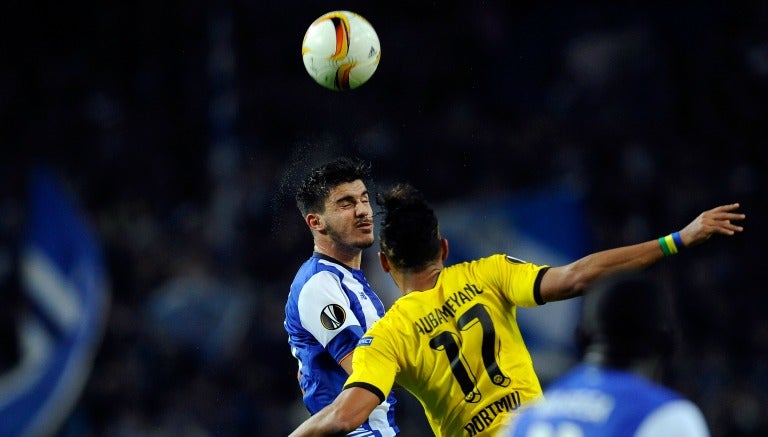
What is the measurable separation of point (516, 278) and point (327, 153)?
6630 millimetres

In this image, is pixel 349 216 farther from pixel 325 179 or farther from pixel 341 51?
pixel 341 51

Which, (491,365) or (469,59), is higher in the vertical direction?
(469,59)

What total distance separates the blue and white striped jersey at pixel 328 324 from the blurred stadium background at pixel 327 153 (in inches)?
236

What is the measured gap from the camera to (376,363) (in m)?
5.52

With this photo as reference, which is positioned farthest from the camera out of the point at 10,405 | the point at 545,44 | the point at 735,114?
the point at 545,44

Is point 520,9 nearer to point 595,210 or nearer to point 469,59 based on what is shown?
point 469,59

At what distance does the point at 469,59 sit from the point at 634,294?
15.1 m

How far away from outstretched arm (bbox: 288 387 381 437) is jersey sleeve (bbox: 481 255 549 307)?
0.86 meters

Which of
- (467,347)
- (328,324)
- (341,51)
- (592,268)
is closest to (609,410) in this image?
(592,268)

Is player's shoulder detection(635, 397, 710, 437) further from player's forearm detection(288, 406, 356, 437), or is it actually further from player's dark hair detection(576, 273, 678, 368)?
player's forearm detection(288, 406, 356, 437)

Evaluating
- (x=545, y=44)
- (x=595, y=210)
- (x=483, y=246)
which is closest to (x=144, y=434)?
(x=483, y=246)

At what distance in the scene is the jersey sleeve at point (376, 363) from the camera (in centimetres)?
545

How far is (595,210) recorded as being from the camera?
48.6ft

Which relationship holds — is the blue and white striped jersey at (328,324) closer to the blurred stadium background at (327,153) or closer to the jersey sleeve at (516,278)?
the jersey sleeve at (516,278)
